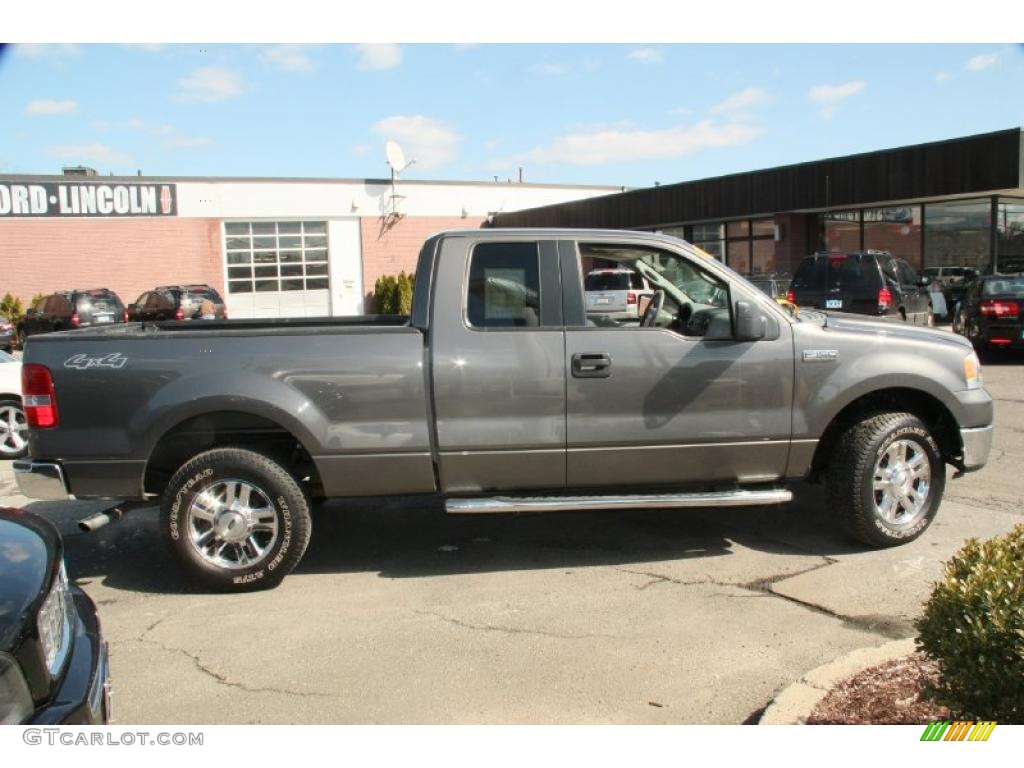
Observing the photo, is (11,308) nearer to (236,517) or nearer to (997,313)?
(236,517)

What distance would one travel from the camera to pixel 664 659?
403 centimetres

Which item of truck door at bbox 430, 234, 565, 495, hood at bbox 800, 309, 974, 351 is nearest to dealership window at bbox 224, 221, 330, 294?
truck door at bbox 430, 234, 565, 495

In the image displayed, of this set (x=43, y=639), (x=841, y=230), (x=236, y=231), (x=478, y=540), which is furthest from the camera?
(x=236, y=231)

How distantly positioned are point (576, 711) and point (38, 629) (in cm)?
205

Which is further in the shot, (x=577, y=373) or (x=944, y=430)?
(x=944, y=430)

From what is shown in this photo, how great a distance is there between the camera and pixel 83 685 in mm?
2615

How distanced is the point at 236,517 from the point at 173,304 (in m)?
22.0

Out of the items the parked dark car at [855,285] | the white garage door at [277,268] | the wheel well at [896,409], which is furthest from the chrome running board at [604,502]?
the white garage door at [277,268]

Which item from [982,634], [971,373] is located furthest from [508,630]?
[971,373]

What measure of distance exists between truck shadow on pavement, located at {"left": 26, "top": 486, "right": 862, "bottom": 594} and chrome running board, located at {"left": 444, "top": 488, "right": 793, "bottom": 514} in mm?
532

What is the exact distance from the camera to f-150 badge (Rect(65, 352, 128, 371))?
489cm

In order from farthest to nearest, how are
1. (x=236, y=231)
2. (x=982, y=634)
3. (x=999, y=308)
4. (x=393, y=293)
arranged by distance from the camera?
(x=236, y=231) → (x=393, y=293) → (x=999, y=308) → (x=982, y=634)

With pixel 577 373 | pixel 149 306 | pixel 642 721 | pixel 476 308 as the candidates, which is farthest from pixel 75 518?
pixel 149 306
